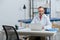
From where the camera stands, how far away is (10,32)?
2.57 metres

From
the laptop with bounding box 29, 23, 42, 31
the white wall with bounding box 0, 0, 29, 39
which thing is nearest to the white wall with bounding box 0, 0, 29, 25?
the white wall with bounding box 0, 0, 29, 39

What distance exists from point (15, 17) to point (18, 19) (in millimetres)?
115

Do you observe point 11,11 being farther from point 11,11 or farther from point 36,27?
point 36,27

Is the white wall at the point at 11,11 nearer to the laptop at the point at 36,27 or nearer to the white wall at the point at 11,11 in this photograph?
the white wall at the point at 11,11

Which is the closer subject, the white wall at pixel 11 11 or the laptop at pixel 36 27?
the laptop at pixel 36 27

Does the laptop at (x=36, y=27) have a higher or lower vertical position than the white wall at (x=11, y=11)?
lower

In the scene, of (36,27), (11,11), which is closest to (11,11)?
(11,11)

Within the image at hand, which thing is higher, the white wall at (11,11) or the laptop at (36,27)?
the white wall at (11,11)

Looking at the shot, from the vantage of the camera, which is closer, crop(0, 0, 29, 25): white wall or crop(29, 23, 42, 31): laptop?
crop(29, 23, 42, 31): laptop

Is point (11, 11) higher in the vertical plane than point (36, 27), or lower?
higher

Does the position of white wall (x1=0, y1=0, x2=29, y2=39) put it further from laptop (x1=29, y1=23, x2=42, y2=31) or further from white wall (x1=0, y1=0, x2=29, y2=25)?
laptop (x1=29, y1=23, x2=42, y2=31)

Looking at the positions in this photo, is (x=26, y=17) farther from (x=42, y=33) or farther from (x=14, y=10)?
(x=42, y=33)

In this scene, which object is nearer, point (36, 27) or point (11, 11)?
point (36, 27)

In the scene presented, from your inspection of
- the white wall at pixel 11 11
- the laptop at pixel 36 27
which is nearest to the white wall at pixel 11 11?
the white wall at pixel 11 11
